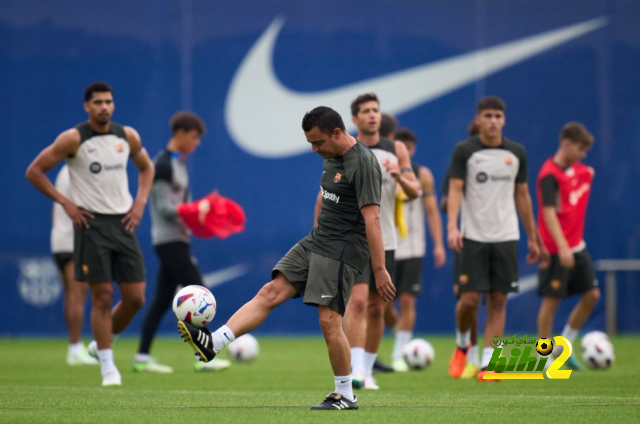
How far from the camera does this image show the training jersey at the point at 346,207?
7531 mm

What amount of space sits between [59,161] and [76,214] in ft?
1.65

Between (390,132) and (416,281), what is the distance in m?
2.59

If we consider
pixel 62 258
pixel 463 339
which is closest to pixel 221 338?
pixel 463 339

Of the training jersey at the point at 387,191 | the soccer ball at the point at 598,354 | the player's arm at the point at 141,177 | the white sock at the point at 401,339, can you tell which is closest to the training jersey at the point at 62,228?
the player's arm at the point at 141,177

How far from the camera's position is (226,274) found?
17312 millimetres

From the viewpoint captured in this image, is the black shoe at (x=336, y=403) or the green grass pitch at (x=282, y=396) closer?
the green grass pitch at (x=282, y=396)

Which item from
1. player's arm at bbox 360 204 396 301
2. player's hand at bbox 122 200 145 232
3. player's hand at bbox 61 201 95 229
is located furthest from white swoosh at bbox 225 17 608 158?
player's arm at bbox 360 204 396 301

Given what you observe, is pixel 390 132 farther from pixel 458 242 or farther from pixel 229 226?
pixel 229 226

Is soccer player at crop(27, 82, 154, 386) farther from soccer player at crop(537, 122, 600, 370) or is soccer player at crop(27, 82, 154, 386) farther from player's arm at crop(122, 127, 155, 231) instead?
soccer player at crop(537, 122, 600, 370)

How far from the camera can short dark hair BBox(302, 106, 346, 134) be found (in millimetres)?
7465

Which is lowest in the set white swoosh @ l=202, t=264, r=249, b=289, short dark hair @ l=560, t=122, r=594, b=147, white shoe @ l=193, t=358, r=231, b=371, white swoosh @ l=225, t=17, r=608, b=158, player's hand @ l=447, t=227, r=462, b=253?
white shoe @ l=193, t=358, r=231, b=371

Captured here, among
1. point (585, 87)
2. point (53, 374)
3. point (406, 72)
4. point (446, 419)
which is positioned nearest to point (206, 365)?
point (53, 374)

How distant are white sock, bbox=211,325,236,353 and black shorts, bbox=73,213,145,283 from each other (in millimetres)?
2733

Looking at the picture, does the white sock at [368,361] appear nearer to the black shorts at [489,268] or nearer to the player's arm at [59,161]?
the black shorts at [489,268]
